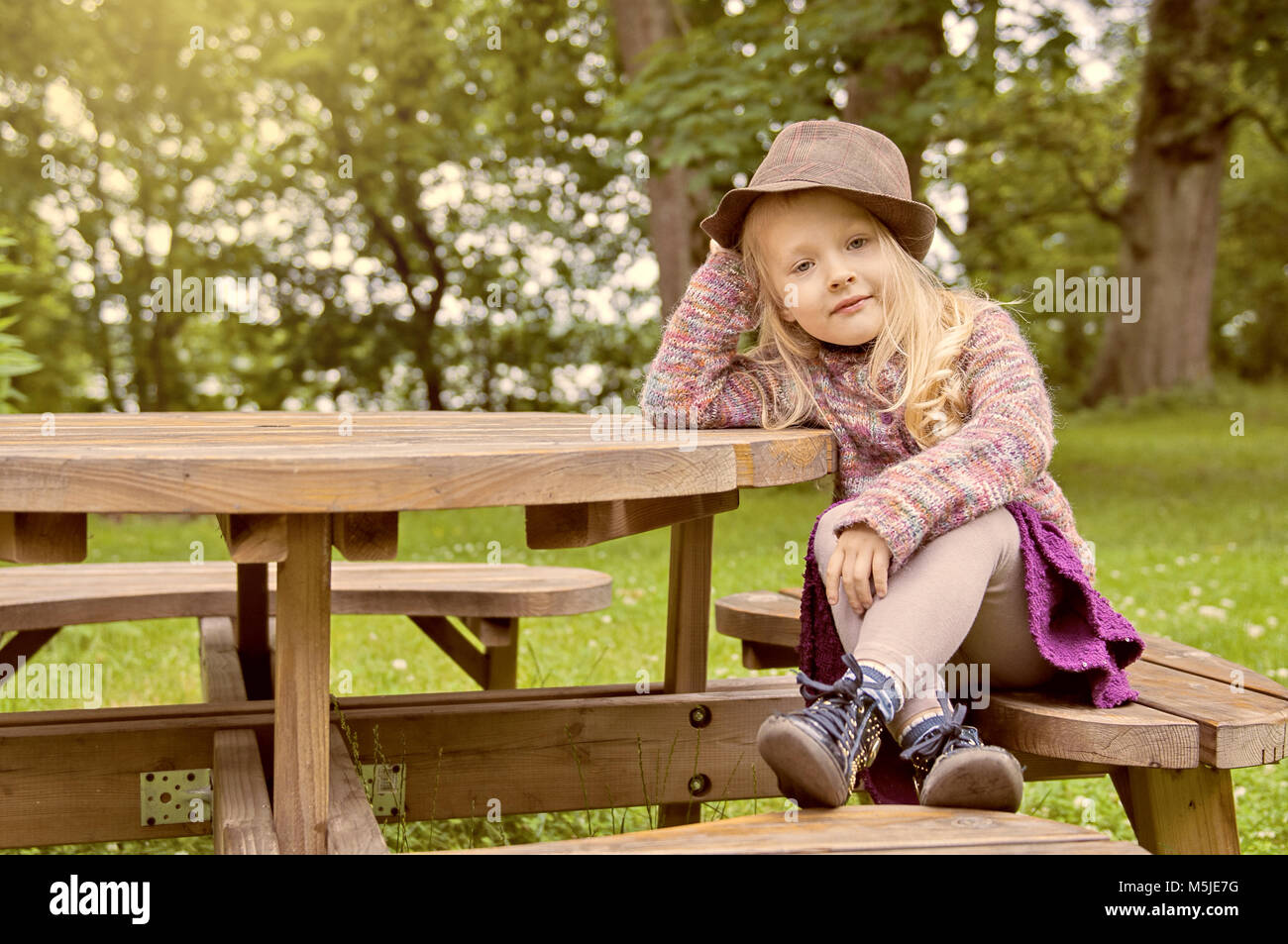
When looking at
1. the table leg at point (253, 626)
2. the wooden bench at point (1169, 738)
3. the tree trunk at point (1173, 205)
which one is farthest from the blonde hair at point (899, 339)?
the tree trunk at point (1173, 205)

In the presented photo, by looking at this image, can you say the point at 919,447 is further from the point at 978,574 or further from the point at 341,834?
the point at 341,834

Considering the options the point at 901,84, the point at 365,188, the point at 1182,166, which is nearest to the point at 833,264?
the point at 901,84

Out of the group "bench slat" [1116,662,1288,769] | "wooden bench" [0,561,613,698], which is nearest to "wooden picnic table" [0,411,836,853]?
"bench slat" [1116,662,1288,769]

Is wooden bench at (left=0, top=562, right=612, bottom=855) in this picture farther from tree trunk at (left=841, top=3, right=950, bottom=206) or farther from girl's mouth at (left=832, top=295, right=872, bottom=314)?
tree trunk at (left=841, top=3, right=950, bottom=206)

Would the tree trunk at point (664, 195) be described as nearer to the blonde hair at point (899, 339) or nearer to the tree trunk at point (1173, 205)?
the tree trunk at point (1173, 205)

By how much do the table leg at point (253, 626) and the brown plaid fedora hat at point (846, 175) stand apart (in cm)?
136

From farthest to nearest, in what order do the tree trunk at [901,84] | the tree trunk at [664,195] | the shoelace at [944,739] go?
the tree trunk at [664,195] < the tree trunk at [901,84] < the shoelace at [944,739]

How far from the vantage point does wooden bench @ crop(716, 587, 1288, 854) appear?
68.2 inches

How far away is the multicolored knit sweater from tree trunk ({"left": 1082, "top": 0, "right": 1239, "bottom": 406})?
8650 mm

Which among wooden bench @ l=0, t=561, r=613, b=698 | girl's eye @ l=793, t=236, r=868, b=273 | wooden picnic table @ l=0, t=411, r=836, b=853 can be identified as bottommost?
wooden bench @ l=0, t=561, r=613, b=698

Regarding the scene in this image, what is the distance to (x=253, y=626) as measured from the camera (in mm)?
2951

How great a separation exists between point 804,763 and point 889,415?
2.50 ft

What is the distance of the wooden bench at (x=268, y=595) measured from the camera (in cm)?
277
